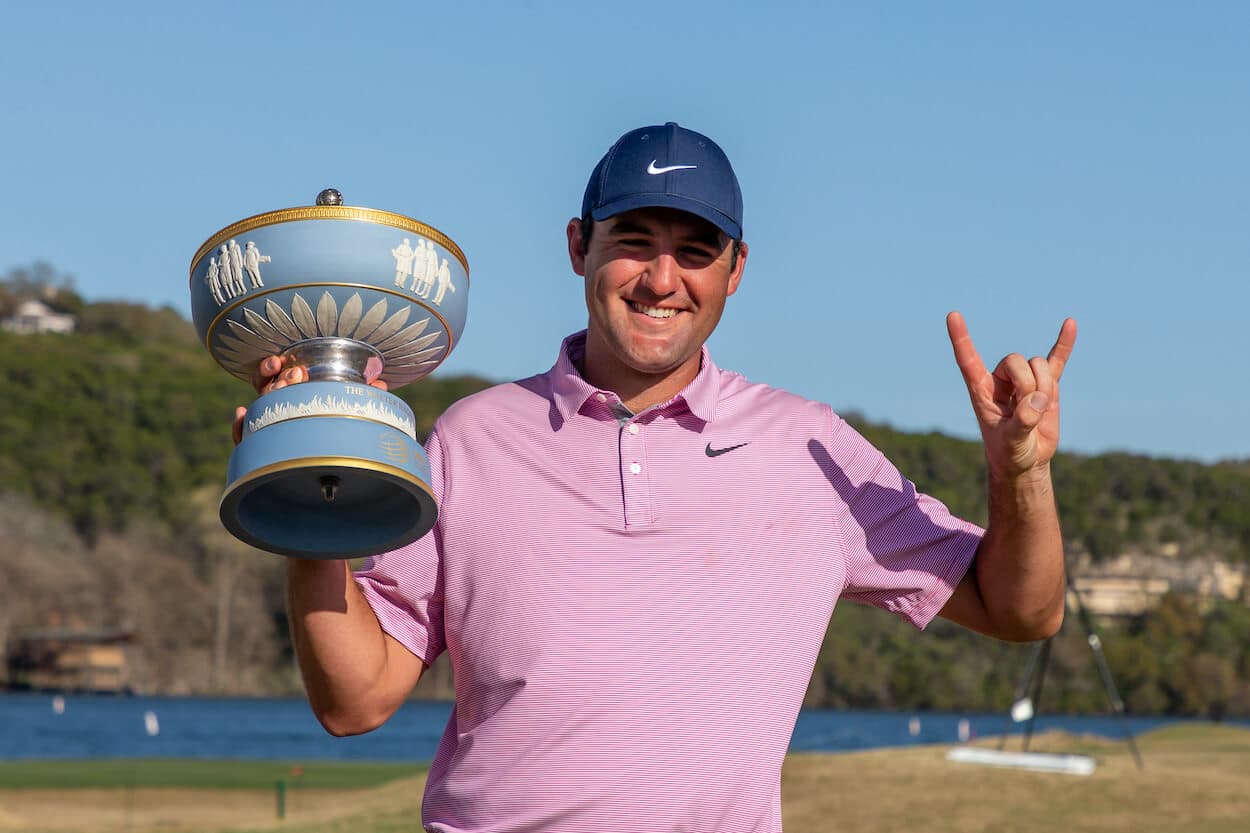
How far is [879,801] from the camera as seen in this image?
20359 mm

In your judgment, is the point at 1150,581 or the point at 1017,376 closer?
the point at 1017,376

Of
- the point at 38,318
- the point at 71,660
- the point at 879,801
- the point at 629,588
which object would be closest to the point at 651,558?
the point at 629,588

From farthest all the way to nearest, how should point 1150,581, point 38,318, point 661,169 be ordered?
point 38,318, point 1150,581, point 661,169

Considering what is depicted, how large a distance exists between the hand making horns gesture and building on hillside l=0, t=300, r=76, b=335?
177 metres

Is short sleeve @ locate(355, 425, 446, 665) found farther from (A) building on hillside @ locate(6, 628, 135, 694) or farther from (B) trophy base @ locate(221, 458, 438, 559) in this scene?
(A) building on hillside @ locate(6, 628, 135, 694)

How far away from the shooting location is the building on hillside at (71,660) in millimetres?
99000

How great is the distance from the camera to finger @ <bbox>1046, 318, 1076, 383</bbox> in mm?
3412

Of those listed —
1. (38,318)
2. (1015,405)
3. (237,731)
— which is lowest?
(1015,405)

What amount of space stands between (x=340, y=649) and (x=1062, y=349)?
4.90 feet

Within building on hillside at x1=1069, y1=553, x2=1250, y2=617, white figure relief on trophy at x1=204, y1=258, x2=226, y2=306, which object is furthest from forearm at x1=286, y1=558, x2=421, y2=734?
building on hillside at x1=1069, y1=553, x2=1250, y2=617

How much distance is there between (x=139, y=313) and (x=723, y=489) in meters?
181

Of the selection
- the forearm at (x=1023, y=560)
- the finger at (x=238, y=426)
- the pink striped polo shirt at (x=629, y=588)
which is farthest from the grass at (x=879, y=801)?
the finger at (x=238, y=426)

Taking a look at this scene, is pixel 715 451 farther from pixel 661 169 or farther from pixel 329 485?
pixel 329 485

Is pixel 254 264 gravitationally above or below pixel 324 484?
above
